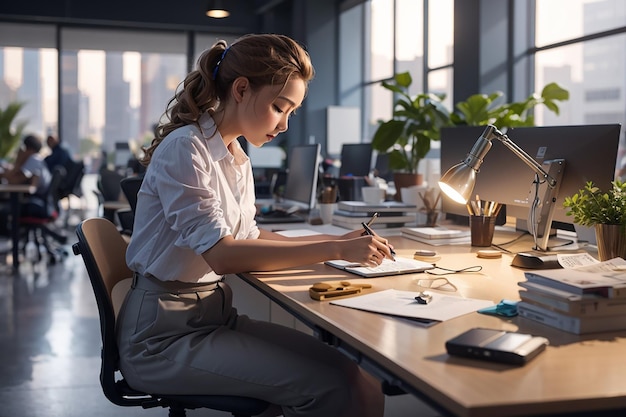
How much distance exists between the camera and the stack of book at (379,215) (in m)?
3.01

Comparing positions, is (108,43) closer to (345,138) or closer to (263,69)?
(345,138)

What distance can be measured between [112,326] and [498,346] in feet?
3.48

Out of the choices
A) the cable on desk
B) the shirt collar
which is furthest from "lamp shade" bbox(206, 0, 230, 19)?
the cable on desk

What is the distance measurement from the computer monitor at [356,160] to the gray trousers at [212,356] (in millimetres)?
2907

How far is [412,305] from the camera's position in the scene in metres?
1.54

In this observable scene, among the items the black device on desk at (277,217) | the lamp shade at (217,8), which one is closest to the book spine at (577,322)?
the black device on desk at (277,217)

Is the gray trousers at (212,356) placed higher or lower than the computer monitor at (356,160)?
lower

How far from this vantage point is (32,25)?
10.3 m

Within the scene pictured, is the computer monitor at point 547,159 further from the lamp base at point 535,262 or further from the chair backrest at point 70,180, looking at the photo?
the chair backrest at point 70,180

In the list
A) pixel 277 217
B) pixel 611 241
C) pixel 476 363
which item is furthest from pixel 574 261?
pixel 277 217

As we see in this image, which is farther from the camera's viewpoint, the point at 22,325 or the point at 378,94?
the point at 378,94

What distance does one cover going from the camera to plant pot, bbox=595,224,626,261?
1907 mm

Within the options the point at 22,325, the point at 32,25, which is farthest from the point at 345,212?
the point at 32,25

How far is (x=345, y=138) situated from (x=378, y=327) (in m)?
6.03
